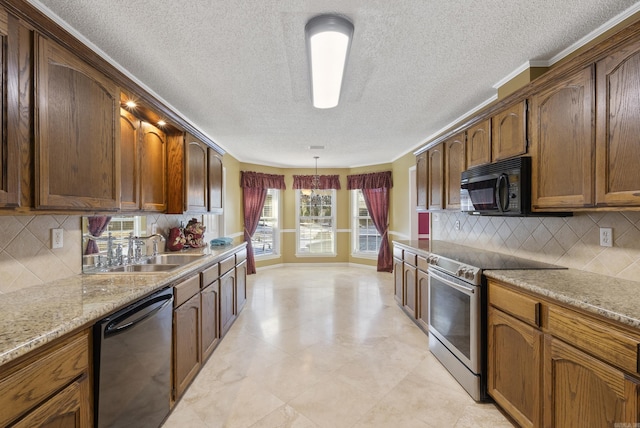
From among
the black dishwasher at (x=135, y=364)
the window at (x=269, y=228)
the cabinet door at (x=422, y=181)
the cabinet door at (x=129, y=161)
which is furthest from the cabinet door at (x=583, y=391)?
the window at (x=269, y=228)

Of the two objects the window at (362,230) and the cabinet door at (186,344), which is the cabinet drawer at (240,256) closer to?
the cabinet door at (186,344)

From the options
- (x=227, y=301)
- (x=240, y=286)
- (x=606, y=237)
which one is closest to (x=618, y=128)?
(x=606, y=237)

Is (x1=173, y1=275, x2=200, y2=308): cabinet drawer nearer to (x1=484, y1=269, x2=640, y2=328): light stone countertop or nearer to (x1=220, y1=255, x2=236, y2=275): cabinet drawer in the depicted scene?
(x1=220, y1=255, x2=236, y2=275): cabinet drawer

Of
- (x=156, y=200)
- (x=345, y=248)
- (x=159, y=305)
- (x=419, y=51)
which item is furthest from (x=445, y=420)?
(x=345, y=248)

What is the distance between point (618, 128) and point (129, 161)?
3034 mm

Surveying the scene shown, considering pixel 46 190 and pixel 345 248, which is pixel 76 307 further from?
pixel 345 248

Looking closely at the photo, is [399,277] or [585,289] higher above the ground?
[585,289]

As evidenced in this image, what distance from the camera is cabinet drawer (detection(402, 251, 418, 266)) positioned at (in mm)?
3263

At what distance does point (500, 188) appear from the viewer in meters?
2.16

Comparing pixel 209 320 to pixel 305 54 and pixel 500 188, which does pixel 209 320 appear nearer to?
pixel 305 54

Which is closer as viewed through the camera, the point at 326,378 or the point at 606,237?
the point at 606,237

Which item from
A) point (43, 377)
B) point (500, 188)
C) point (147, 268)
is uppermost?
point (500, 188)

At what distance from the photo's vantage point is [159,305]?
66.1 inches

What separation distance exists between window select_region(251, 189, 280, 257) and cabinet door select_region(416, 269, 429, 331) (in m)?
3.97
